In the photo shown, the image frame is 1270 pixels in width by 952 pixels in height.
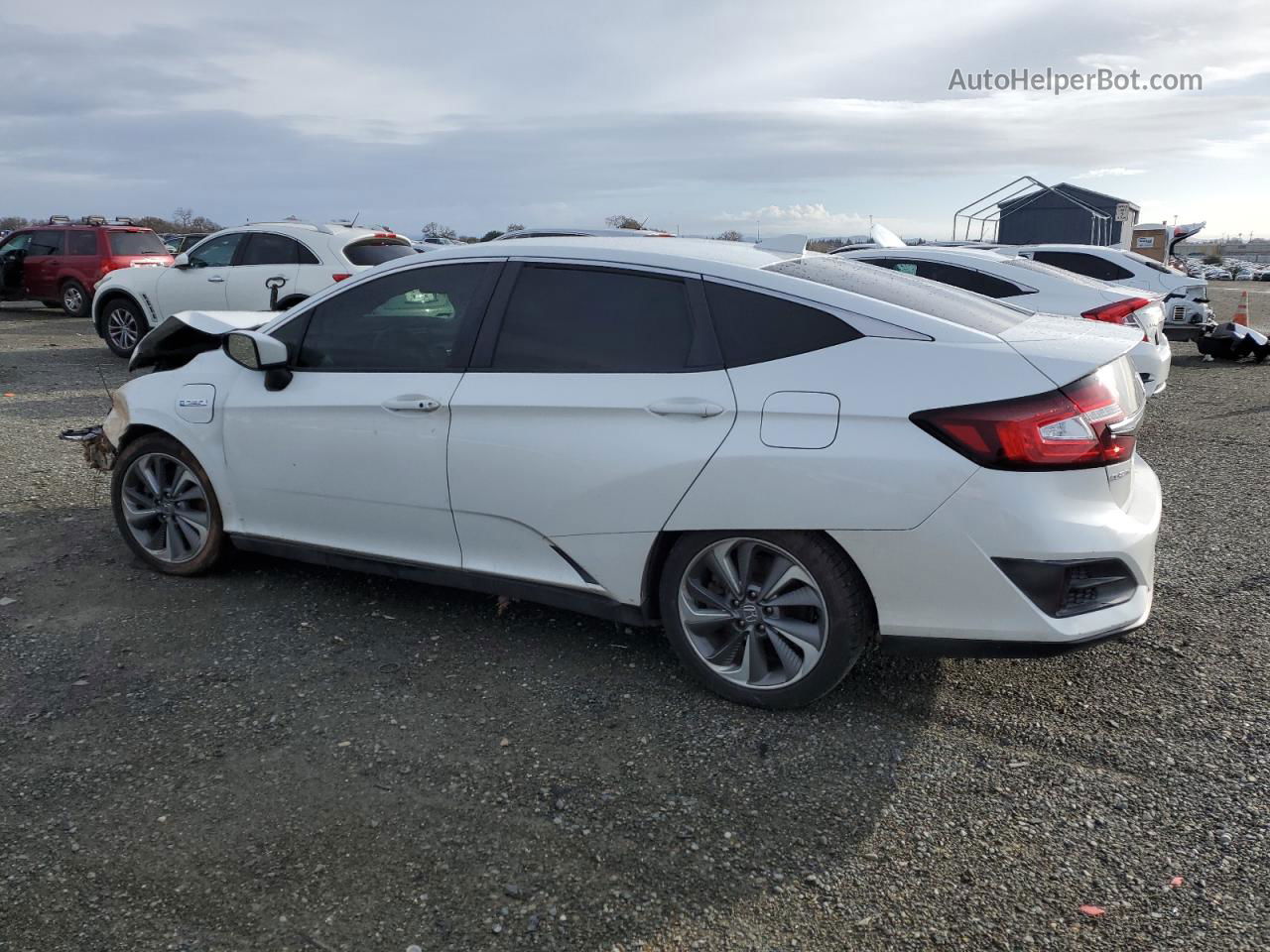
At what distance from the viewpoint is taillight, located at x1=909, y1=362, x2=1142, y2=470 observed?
314 cm

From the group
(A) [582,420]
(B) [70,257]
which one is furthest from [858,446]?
(B) [70,257]

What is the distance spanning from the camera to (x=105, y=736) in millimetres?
3527

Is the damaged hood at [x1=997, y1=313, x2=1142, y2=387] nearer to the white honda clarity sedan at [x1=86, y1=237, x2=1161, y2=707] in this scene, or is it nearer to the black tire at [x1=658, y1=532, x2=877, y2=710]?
the white honda clarity sedan at [x1=86, y1=237, x2=1161, y2=707]

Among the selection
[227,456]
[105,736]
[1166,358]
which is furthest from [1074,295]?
[105,736]

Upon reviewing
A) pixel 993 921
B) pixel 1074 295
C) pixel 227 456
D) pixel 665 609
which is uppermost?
pixel 1074 295

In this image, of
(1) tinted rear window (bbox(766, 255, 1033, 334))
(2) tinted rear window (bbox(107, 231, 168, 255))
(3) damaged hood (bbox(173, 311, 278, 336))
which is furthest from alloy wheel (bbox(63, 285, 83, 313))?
(1) tinted rear window (bbox(766, 255, 1033, 334))

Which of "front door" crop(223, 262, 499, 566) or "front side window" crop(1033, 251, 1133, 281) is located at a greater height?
"front side window" crop(1033, 251, 1133, 281)

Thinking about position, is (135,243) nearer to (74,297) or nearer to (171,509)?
(74,297)

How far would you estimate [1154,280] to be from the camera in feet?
48.4

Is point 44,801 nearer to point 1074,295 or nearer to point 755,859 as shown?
point 755,859

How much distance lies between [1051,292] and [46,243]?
17608 millimetres

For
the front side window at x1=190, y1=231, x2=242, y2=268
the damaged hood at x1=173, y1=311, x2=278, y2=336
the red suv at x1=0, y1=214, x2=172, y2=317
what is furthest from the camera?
the red suv at x1=0, y1=214, x2=172, y2=317

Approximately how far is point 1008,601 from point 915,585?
0.28 m

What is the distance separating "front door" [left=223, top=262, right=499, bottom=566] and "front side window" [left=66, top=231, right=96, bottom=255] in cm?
1627
